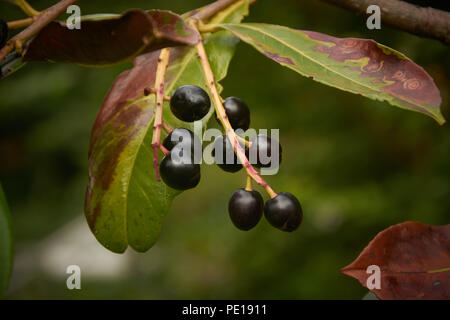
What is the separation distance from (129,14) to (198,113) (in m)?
0.21

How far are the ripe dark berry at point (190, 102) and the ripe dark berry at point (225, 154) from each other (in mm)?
62

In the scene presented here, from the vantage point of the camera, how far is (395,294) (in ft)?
2.19

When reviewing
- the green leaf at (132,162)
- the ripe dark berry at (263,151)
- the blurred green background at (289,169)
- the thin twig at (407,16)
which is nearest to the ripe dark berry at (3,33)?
the green leaf at (132,162)

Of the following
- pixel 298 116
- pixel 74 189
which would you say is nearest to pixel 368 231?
pixel 298 116

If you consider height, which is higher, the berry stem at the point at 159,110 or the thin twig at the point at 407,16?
the thin twig at the point at 407,16

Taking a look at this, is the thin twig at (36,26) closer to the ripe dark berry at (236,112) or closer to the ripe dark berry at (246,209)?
the ripe dark berry at (236,112)

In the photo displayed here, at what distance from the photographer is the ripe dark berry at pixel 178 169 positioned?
26.1 inches

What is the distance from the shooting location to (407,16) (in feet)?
2.63

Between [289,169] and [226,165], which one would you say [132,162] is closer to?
[226,165]

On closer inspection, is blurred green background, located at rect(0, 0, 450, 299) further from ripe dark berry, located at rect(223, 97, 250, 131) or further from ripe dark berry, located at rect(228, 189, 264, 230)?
ripe dark berry, located at rect(228, 189, 264, 230)

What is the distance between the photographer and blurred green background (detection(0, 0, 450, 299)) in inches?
65.2

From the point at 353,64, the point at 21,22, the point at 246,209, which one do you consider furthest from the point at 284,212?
the point at 21,22

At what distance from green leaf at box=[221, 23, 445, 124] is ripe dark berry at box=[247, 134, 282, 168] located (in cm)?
12

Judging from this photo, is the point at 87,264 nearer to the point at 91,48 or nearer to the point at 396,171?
the point at 396,171
